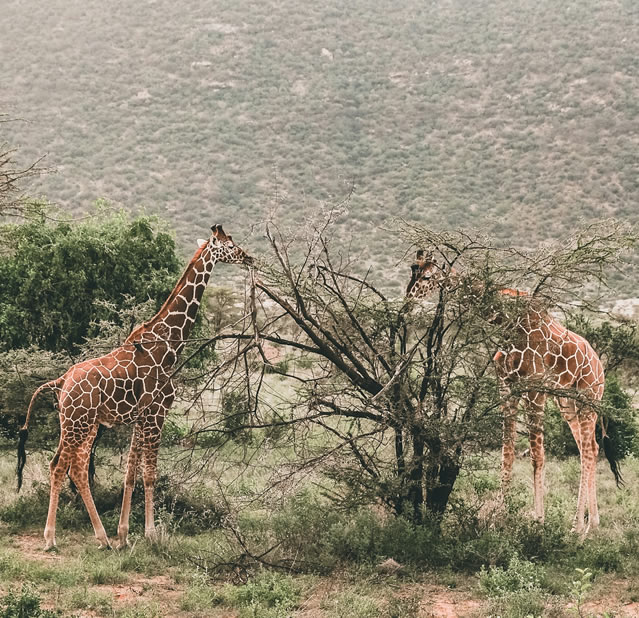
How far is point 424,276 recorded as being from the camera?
31.2ft

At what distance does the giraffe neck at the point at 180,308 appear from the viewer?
9.44m

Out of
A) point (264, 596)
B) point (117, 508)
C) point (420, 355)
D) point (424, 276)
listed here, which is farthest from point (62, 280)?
point (264, 596)

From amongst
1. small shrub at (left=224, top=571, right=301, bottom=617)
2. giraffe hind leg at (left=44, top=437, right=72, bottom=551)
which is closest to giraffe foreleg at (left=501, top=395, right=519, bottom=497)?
small shrub at (left=224, top=571, right=301, bottom=617)

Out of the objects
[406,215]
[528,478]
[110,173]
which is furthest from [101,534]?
[110,173]

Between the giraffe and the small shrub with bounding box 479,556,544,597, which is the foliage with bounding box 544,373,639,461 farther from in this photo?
the giraffe

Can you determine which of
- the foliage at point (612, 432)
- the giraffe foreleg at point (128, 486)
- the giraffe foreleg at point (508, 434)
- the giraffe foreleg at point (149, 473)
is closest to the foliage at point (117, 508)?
the giraffe foreleg at point (149, 473)

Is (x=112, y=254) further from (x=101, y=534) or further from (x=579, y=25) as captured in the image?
(x=579, y=25)

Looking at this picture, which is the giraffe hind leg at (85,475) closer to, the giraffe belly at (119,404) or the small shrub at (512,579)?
the giraffe belly at (119,404)

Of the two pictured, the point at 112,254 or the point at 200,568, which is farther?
the point at 112,254

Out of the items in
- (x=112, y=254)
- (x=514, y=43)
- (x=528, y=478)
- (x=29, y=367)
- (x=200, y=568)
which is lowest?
(x=200, y=568)

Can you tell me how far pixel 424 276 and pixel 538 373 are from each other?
1707 mm

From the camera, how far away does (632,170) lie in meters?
37.6

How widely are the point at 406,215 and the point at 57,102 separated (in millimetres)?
21522

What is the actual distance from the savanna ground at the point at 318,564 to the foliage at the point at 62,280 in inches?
127
